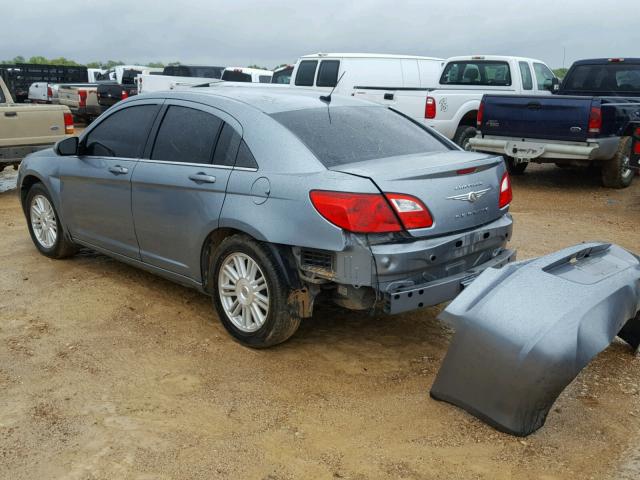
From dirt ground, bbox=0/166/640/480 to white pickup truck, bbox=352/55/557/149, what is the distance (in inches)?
270

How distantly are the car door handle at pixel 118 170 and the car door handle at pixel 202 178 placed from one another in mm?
815

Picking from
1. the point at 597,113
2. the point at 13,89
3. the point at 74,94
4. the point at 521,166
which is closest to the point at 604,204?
the point at 597,113

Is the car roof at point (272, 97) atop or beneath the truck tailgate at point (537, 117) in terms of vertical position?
atop

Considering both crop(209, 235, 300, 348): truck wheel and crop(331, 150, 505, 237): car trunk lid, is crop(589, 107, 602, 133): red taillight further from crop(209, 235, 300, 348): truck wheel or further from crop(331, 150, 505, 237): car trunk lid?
crop(209, 235, 300, 348): truck wheel

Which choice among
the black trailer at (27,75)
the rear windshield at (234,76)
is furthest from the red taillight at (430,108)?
the black trailer at (27,75)

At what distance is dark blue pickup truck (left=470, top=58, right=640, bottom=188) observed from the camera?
31.1ft

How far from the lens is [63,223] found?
5.92 m

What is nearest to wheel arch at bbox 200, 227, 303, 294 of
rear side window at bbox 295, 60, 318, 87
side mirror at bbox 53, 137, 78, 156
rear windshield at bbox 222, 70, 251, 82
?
side mirror at bbox 53, 137, 78, 156

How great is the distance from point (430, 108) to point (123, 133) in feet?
23.0

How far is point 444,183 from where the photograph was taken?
4012 millimetres

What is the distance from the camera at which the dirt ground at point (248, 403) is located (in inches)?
123

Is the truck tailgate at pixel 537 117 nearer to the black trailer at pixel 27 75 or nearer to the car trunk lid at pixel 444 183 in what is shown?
the car trunk lid at pixel 444 183

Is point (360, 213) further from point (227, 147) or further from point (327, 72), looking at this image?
point (327, 72)

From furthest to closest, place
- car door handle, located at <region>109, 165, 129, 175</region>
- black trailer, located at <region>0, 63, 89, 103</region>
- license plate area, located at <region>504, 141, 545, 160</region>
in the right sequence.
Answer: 1. black trailer, located at <region>0, 63, 89, 103</region>
2. license plate area, located at <region>504, 141, 545, 160</region>
3. car door handle, located at <region>109, 165, 129, 175</region>
